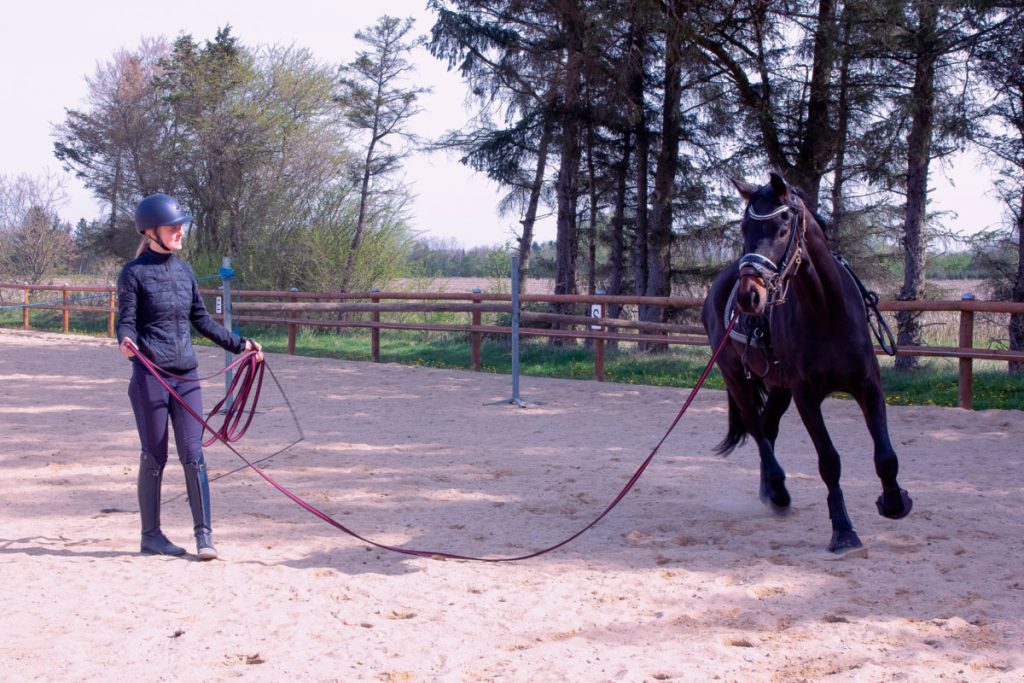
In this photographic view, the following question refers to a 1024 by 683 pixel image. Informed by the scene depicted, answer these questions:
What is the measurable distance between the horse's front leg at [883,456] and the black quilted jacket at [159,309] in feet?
10.9

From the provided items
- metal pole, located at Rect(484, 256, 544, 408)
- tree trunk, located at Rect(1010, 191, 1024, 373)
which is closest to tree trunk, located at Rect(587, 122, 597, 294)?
metal pole, located at Rect(484, 256, 544, 408)

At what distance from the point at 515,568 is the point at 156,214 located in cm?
243

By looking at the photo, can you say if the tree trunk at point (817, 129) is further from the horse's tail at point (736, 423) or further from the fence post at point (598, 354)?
the horse's tail at point (736, 423)

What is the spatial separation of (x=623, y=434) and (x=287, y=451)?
297 cm

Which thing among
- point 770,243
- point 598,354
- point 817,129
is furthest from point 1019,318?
point 770,243

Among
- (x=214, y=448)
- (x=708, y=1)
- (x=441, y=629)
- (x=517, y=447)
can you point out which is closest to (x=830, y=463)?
(x=441, y=629)

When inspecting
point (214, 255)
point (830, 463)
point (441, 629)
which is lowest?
point (441, 629)

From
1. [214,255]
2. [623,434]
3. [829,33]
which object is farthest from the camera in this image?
[214,255]

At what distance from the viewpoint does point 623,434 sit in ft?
27.1

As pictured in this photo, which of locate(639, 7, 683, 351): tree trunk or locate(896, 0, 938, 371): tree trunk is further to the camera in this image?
locate(639, 7, 683, 351): tree trunk

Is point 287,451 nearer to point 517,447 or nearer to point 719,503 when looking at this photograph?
point 517,447

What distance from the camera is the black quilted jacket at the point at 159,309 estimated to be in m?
4.38

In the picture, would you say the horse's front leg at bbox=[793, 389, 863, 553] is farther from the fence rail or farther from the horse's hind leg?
the fence rail

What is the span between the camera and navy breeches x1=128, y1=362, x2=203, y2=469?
14.4ft
